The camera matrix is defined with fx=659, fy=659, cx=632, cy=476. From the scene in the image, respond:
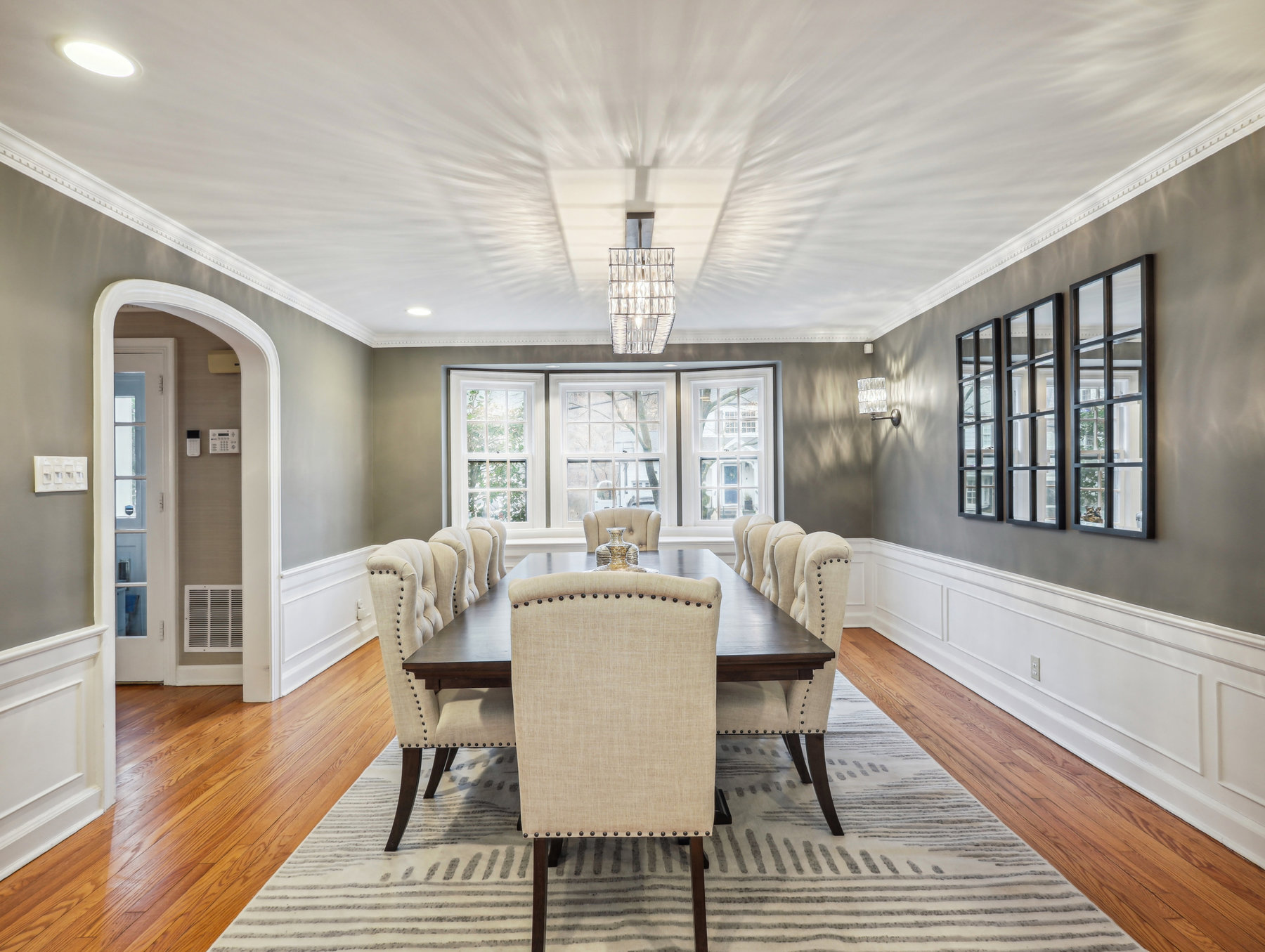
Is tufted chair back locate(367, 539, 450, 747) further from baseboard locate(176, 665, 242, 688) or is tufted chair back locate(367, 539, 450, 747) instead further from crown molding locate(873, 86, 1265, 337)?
crown molding locate(873, 86, 1265, 337)

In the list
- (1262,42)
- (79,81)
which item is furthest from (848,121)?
(79,81)

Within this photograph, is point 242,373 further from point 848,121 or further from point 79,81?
point 848,121

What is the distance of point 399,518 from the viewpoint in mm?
5406

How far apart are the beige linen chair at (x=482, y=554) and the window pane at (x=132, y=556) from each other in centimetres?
219

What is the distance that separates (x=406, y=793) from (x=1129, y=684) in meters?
2.80

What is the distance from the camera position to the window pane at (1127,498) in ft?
8.54

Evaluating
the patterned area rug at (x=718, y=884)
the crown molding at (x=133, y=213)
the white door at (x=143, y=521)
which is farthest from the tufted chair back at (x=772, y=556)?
the white door at (x=143, y=521)

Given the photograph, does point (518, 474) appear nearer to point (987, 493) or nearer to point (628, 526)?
point (628, 526)

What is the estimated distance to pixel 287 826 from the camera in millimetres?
2410

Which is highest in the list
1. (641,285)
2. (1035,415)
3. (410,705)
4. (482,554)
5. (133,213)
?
(133,213)

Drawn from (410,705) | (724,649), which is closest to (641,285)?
(724,649)

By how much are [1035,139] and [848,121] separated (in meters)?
0.71

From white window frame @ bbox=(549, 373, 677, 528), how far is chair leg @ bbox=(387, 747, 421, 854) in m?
3.68

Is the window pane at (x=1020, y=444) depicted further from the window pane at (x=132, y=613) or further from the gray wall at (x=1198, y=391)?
the window pane at (x=132, y=613)
